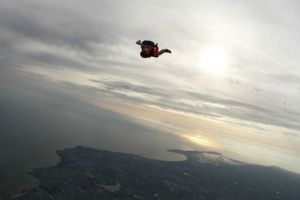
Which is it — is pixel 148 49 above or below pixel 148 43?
below

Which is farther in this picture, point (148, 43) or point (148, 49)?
point (148, 49)

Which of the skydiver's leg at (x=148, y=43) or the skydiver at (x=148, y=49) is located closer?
the skydiver's leg at (x=148, y=43)

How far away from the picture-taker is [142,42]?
33.0 metres

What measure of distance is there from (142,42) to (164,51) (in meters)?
3.64

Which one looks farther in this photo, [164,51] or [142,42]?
[164,51]

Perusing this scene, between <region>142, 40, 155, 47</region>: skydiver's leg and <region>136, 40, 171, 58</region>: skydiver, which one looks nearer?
<region>142, 40, 155, 47</region>: skydiver's leg

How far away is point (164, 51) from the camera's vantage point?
3547cm
